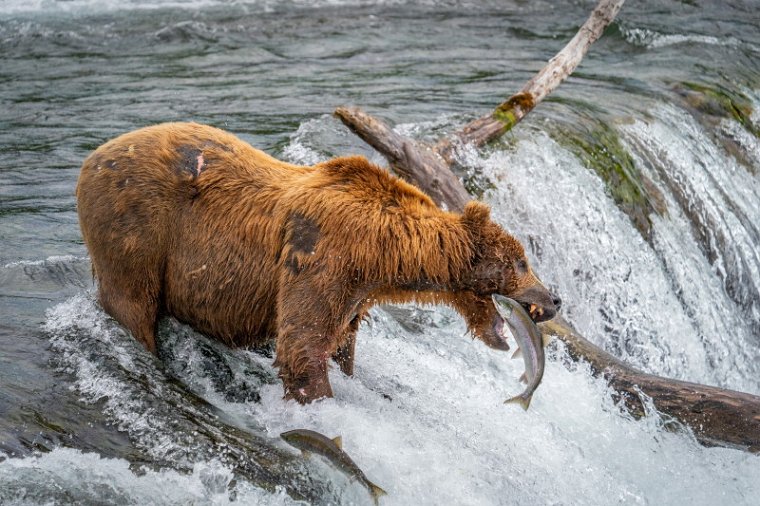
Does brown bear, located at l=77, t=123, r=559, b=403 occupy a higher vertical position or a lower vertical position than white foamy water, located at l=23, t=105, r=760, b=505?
higher

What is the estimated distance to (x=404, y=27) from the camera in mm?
13719

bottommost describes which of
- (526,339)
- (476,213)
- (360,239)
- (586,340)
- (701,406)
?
(586,340)

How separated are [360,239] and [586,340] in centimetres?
189

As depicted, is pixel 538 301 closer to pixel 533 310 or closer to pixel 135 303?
pixel 533 310

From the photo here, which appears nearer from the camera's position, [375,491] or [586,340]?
[375,491]

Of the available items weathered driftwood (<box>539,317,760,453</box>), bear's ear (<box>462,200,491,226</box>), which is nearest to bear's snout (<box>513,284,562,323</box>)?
bear's ear (<box>462,200,491,226</box>)

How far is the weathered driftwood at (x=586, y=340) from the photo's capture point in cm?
518

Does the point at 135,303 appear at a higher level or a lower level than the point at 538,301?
lower

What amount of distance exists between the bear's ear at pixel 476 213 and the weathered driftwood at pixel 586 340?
1298mm

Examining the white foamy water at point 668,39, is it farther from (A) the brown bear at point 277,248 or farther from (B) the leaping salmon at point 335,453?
(B) the leaping salmon at point 335,453

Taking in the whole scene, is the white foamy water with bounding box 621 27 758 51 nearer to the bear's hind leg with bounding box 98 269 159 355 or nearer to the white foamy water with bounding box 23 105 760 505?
the white foamy water with bounding box 23 105 760 505

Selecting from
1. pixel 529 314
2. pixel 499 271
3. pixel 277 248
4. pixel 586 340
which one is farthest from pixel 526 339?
pixel 586 340

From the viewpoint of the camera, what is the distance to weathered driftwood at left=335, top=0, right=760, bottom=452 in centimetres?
518

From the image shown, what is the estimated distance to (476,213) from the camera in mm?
4762
